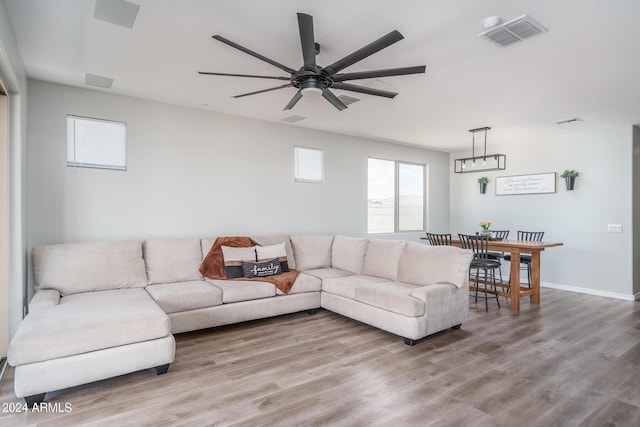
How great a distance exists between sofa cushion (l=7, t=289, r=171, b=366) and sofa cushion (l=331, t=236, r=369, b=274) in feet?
8.80

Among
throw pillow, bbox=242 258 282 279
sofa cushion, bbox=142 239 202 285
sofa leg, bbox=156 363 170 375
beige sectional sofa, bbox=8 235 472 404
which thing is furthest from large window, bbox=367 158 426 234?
sofa leg, bbox=156 363 170 375

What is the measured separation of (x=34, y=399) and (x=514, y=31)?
4.11m

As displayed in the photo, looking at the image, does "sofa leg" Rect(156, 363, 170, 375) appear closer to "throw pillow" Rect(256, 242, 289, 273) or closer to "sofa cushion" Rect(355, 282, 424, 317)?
"throw pillow" Rect(256, 242, 289, 273)

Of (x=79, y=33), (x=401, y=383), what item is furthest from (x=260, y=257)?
(x=79, y=33)

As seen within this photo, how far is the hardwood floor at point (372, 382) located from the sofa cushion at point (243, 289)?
13.7 inches

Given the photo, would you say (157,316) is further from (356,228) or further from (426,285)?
(356,228)

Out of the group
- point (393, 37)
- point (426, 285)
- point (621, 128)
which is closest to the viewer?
point (393, 37)

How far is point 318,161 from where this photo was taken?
19.4 ft

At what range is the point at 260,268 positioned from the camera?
4309 mm

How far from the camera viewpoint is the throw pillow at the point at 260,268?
4.25 meters

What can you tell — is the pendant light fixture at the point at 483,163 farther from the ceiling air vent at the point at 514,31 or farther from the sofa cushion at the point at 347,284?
the ceiling air vent at the point at 514,31

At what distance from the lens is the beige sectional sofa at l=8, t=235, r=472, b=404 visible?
2408 millimetres

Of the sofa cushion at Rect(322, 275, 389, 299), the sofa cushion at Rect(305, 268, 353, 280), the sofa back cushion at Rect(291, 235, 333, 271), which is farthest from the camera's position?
the sofa back cushion at Rect(291, 235, 333, 271)

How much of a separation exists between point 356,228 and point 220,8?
14.7 feet
